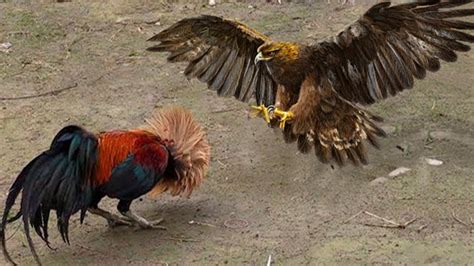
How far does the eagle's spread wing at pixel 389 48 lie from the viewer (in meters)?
5.19

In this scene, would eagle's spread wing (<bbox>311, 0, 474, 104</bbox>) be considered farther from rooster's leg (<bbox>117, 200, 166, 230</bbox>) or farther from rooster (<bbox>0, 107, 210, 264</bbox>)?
rooster's leg (<bbox>117, 200, 166, 230</bbox>)

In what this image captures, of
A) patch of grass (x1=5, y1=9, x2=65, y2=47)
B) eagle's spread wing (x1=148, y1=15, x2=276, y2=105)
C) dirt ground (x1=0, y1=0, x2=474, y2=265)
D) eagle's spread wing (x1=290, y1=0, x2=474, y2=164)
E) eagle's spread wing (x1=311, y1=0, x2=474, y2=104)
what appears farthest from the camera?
patch of grass (x1=5, y1=9, x2=65, y2=47)

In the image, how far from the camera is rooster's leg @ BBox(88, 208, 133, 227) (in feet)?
16.9

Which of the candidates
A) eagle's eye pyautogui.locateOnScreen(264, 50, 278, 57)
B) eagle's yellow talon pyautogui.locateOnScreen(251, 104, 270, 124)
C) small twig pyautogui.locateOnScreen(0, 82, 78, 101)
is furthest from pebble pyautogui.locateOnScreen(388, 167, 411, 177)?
small twig pyautogui.locateOnScreen(0, 82, 78, 101)

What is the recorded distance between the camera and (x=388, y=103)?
6.63 meters

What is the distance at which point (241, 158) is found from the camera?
6082 millimetres

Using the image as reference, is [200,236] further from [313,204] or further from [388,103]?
[388,103]

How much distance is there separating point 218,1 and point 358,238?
4213 millimetres

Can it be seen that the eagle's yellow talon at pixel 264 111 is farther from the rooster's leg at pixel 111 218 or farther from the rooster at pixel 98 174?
the rooster's leg at pixel 111 218

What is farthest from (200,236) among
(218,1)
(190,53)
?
(218,1)

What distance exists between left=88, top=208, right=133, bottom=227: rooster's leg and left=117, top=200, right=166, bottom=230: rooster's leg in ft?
0.20

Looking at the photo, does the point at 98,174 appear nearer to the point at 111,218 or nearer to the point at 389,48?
the point at 111,218

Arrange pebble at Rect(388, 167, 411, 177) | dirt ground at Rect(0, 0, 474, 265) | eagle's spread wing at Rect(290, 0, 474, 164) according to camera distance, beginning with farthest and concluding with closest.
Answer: pebble at Rect(388, 167, 411, 177) → eagle's spread wing at Rect(290, 0, 474, 164) → dirt ground at Rect(0, 0, 474, 265)

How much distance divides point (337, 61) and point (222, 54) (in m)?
0.88
